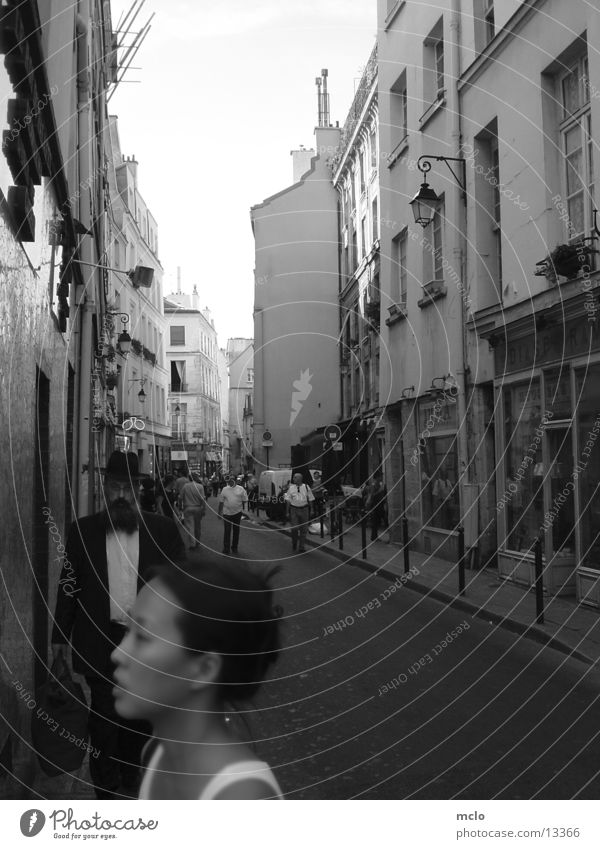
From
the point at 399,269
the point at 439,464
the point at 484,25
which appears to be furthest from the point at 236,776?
the point at 399,269

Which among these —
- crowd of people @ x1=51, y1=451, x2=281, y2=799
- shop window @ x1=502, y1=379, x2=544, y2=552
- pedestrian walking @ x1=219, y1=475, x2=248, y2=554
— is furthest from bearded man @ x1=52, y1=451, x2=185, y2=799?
pedestrian walking @ x1=219, y1=475, x2=248, y2=554

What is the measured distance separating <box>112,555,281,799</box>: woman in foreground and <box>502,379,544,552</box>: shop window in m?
10.5

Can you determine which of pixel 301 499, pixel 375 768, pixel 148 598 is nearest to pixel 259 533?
pixel 301 499

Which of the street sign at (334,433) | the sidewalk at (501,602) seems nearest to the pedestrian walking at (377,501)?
the street sign at (334,433)

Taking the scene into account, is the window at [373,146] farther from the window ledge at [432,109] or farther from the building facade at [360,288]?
the window ledge at [432,109]

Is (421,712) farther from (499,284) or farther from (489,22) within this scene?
(489,22)

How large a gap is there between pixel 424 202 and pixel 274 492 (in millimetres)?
19067

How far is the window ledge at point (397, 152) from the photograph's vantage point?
62.6 ft

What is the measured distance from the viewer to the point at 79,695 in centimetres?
400

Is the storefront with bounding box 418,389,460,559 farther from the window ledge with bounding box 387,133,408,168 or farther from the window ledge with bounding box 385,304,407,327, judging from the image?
→ the window ledge with bounding box 387,133,408,168

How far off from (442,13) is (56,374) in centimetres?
1247

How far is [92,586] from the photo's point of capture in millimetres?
4184

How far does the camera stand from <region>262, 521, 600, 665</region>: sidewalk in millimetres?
8555

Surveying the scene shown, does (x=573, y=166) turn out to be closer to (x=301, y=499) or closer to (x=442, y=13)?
(x=442, y=13)
